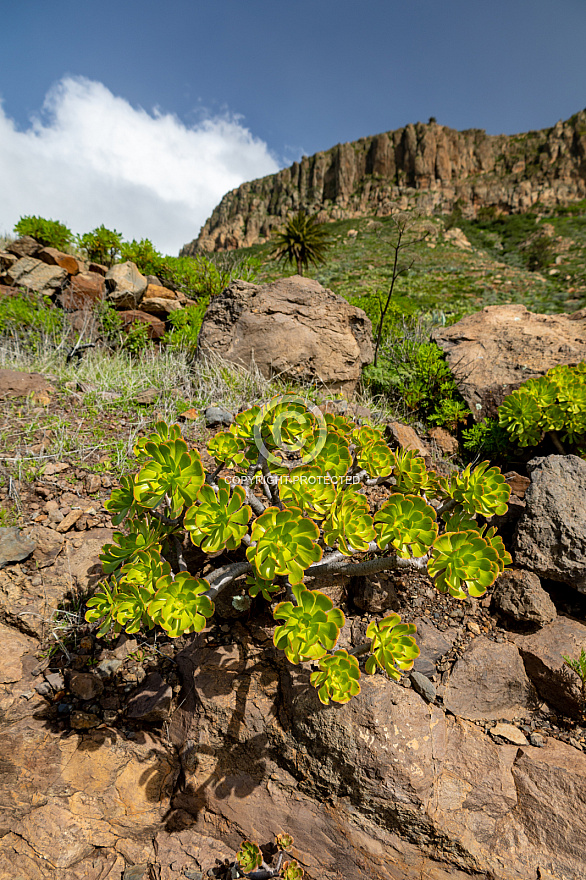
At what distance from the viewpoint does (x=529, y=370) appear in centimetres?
388

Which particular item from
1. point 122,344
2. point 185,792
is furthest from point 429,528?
point 122,344

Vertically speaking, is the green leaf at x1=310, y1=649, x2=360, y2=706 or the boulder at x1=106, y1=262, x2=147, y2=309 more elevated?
the boulder at x1=106, y1=262, x2=147, y2=309

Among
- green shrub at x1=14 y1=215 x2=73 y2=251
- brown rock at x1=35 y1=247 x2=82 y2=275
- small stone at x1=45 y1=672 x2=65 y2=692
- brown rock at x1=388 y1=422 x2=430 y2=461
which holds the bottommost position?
small stone at x1=45 y1=672 x2=65 y2=692

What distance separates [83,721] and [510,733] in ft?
6.50

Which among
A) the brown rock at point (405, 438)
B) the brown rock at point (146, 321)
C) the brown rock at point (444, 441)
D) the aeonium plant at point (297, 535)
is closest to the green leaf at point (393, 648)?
the aeonium plant at point (297, 535)

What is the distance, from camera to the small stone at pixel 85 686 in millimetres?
1812

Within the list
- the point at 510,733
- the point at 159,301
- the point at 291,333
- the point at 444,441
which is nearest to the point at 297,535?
the point at 510,733

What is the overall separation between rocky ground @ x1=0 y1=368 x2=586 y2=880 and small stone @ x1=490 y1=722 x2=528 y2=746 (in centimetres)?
1

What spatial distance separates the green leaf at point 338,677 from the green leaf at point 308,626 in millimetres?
102

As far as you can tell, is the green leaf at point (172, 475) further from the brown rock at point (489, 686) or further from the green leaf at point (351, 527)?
the brown rock at point (489, 686)

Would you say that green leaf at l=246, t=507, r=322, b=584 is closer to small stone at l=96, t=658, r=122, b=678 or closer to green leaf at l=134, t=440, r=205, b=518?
green leaf at l=134, t=440, r=205, b=518

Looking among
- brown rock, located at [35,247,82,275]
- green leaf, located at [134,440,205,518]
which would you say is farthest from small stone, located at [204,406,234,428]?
brown rock, located at [35,247,82,275]

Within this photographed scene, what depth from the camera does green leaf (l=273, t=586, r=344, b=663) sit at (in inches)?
49.7

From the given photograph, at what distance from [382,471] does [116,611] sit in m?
1.29
